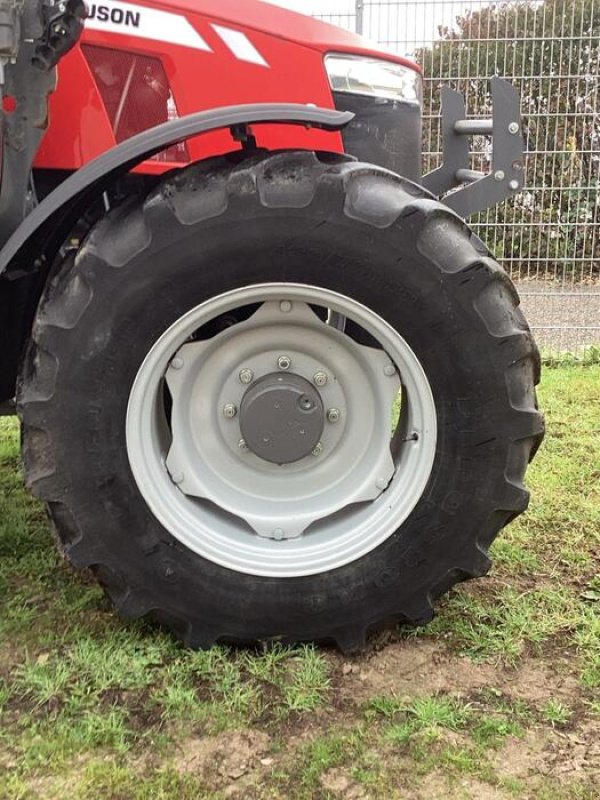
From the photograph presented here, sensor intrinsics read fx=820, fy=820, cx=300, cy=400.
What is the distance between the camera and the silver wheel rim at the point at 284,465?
2182 millimetres

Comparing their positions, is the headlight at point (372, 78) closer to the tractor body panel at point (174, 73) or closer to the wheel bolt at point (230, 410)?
the tractor body panel at point (174, 73)

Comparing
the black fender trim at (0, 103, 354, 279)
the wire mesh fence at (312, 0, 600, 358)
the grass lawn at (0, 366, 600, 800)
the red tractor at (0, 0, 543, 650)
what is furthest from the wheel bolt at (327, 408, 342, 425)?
the wire mesh fence at (312, 0, 600, 358)

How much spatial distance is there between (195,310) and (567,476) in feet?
7.07

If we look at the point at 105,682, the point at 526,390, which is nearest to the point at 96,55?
the point at 526,390

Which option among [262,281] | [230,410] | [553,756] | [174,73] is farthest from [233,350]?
[553,756]

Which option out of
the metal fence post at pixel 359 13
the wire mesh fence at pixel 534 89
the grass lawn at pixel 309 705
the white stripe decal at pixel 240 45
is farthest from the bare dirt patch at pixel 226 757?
the metal fence post at pixel 359 13

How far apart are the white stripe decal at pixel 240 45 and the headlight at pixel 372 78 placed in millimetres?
262

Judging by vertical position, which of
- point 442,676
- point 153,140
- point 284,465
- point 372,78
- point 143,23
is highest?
point 143,23

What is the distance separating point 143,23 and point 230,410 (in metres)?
1.19

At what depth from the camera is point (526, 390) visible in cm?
216

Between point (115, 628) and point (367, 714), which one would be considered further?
point (115, 628)

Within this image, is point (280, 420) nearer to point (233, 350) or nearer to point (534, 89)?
point (233, 350)

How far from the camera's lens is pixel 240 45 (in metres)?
2.54

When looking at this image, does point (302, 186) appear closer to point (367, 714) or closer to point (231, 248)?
point (231, 248)
